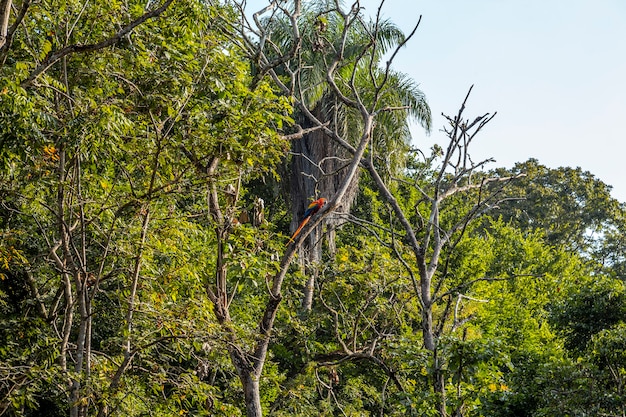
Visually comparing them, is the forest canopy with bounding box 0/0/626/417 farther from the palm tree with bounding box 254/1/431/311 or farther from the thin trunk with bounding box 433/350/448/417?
the palm tree with bounding box 254/1/431/311

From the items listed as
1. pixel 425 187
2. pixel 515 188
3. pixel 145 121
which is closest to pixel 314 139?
pixel 425 187

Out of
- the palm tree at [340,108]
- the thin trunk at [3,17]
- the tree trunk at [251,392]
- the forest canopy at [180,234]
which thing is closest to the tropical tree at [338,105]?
the palm tree at [340,108]

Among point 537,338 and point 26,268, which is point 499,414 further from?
point 26,268

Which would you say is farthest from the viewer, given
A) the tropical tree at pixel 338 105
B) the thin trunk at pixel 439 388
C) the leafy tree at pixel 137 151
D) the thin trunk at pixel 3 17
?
the tropical tree at pixel 338 105

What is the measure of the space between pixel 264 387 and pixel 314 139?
5.65 meters

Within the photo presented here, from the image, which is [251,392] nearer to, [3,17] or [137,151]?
[137,151]

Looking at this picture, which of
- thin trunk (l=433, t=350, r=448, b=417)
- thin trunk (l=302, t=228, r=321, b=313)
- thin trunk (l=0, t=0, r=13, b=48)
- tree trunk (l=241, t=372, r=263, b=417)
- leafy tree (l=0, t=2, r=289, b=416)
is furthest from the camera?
thin trunk (l=302, t=228, r=321, b=313)

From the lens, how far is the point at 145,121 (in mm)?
6320

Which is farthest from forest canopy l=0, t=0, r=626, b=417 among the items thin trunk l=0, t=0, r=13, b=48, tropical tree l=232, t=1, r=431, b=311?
tropical tree l=232, t=1, r=431, b=311

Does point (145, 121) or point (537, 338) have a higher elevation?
point (537, 338)

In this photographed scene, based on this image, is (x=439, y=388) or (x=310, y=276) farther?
(x=310, y=276)

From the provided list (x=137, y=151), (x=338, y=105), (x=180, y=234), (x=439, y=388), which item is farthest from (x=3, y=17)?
(x=338, y=105)

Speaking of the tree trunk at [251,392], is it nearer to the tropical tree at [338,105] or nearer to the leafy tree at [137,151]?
the leafy tree at [137,151]

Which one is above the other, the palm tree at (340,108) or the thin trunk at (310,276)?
the palm tree at (340,108)
